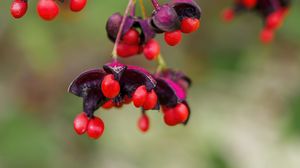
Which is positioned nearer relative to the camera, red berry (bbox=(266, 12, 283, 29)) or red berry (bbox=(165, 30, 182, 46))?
red berry (bbox=(165, 30, 182, 46))

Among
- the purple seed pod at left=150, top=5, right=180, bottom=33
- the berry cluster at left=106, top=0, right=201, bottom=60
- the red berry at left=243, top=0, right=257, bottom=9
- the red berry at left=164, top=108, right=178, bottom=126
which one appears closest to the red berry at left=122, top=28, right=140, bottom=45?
the berry cluster at left=106, top=0, right=201, bottom=60

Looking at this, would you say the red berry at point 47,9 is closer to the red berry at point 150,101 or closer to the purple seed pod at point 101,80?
the purple seed pod at point 101,80

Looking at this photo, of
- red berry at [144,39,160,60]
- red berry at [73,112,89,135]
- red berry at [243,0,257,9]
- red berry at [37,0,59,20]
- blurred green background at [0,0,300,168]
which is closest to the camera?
red berry at [37,0,59,20]

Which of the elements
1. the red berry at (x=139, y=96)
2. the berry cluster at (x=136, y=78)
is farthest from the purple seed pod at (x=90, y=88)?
the red berry at (x=139, y=96)

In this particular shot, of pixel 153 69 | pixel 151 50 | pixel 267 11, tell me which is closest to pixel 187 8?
pixel 151 50

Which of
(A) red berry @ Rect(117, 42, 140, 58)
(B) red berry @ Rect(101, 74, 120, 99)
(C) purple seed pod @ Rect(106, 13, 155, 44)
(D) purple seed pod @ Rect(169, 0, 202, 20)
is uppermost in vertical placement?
(D) purple seed pod @ Rect(169, 0, 202, 20)

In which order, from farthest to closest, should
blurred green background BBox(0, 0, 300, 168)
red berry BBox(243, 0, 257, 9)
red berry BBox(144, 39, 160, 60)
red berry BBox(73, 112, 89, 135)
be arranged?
blurred green background BBox(0, 0, 300, 168)
red berry BBox(243, 0, 257, 9)
red berry BBox(144, 39, 160, 60)
red berry BBox(73, 112, 89, 135)

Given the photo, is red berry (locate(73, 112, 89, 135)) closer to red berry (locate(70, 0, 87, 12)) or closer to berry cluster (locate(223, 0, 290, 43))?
red berry (locate(70, 0, 87, 12))

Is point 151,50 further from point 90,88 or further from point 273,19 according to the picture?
point 273,19
